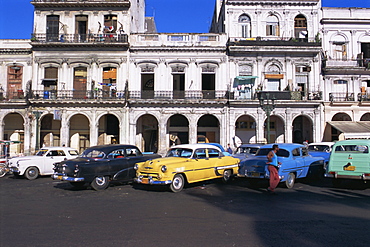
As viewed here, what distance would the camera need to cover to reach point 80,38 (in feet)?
82.4

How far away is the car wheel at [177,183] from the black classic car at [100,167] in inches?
83.6

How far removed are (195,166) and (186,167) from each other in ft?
1.49

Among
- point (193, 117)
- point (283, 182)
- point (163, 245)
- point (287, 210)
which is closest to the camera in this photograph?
point (163, 245)

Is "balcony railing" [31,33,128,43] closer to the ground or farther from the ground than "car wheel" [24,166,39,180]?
farther from the ground

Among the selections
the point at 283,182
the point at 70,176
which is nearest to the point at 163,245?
the point at 70,176

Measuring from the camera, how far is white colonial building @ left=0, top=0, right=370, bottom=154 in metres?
24.2

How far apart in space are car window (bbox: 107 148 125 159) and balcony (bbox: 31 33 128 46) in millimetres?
15098

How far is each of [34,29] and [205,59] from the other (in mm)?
15305

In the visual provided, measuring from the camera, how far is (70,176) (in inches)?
404

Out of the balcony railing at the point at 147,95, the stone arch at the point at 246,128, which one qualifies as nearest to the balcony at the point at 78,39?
the balcony railing at the point at 147,95

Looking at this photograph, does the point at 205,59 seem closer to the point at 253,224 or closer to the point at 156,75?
the point at 156,75

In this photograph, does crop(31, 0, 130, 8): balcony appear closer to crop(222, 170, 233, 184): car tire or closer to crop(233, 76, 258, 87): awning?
crop(233, 76, 258, 87): awning

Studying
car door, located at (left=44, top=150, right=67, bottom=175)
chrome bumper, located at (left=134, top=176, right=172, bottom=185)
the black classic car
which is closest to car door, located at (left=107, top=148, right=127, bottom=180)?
the black classic car

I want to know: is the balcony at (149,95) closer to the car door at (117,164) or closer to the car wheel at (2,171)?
the car wheel at (2,171)
